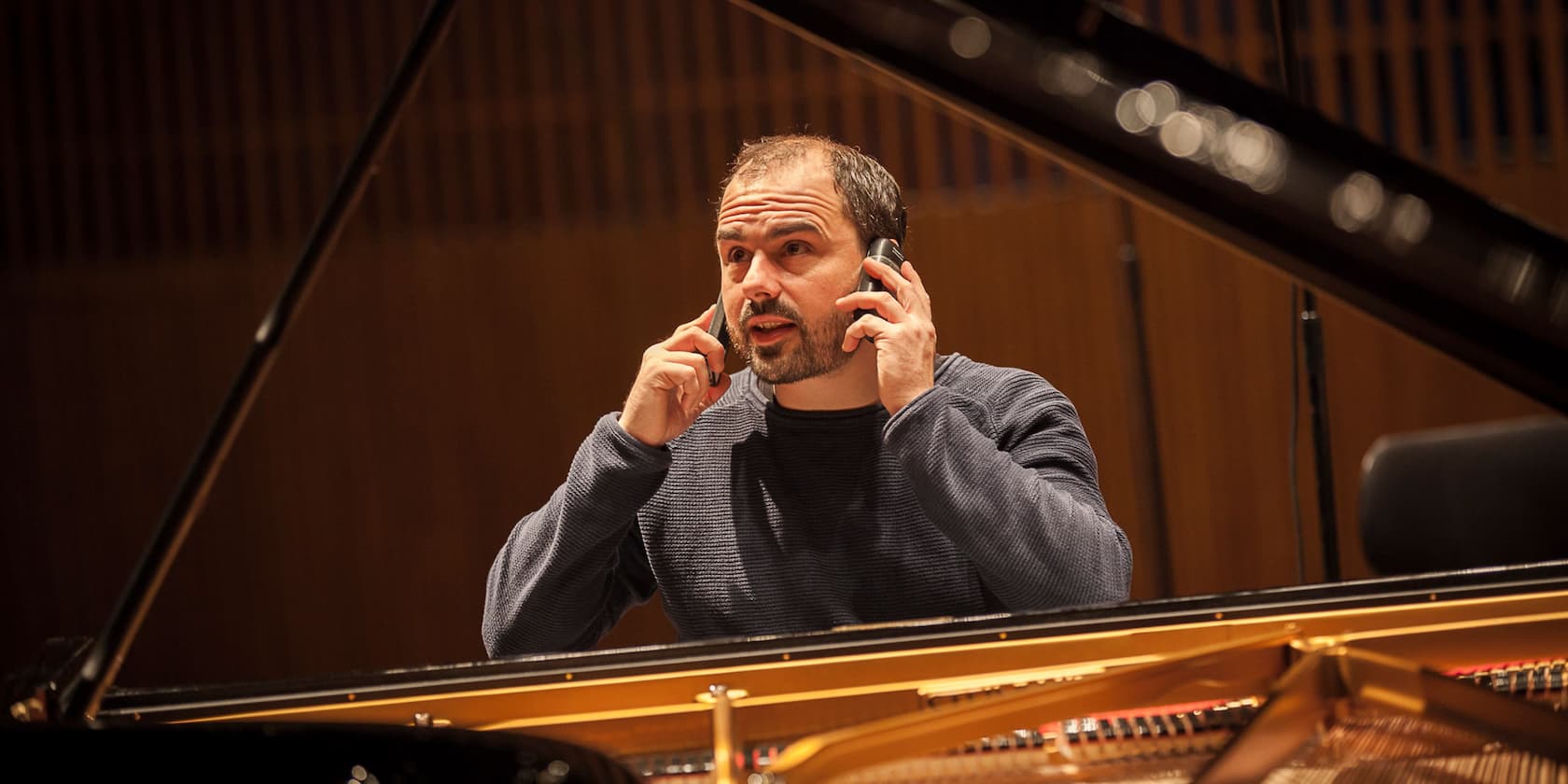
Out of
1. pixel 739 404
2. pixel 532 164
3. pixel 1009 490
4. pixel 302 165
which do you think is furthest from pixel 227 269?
pixel 1009 490

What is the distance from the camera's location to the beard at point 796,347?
1.48 meters

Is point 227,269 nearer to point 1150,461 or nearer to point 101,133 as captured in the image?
point 101,133

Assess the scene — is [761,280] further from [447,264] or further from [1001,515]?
[447,264]

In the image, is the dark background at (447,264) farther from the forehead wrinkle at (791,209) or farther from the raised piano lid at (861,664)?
the raised piano lid at (861,664)

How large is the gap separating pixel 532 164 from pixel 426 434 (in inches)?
35.4

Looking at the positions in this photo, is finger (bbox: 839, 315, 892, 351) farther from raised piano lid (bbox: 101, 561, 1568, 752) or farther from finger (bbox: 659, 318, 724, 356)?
raised piano lid (bbox: 101, 561, 1568, 752)

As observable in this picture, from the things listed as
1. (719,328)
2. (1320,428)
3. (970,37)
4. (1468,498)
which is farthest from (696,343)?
(1468,498)

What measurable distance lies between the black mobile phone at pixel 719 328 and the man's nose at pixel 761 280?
1.4 inches

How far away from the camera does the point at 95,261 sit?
154 inches

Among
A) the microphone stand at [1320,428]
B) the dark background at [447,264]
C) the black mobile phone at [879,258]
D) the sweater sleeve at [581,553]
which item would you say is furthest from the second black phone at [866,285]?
the dark background at [447,264]

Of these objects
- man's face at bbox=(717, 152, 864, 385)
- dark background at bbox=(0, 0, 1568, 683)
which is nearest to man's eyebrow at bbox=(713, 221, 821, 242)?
man's face at bbox=(717, 152, 864, 385)

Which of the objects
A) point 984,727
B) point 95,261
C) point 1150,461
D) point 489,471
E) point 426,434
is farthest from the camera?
point 95,261

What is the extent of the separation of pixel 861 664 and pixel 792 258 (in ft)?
1.72

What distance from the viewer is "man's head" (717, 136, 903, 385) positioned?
1479mm
